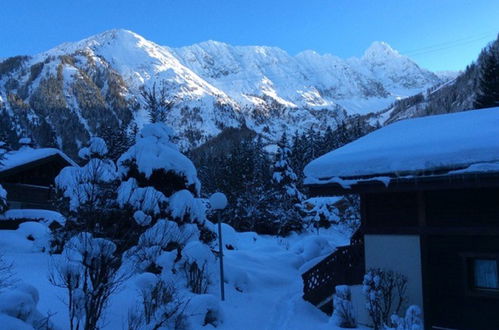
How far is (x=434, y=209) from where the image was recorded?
8.95 metres

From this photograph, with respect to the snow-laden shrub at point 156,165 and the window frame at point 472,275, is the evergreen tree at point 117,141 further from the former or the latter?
the window frame at point 472,275

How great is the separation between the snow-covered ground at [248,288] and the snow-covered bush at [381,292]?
1.29m

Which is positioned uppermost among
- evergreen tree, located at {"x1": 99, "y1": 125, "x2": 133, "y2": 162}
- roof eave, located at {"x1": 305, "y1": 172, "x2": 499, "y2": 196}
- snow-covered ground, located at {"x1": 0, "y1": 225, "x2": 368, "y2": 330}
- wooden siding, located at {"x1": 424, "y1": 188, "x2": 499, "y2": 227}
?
evergreen tree, located at {"x1": 99, "y1": 125, "x2": 133, "y2": 162}

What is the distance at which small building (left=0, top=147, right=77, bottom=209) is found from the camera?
2353cm

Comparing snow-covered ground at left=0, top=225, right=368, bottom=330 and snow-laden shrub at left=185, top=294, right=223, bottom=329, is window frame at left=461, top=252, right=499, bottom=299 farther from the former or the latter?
snow-laden shrub at left=185, top=294, right=223, bottom=329

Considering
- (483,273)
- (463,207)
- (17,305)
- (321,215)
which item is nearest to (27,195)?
(17,305)

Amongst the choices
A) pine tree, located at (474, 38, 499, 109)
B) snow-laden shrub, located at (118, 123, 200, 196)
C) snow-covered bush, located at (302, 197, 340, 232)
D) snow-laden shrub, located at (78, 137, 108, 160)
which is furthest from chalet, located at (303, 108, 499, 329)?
pine tree, located at (474, 38, 499, 109)

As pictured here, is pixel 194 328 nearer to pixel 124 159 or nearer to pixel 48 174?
pixel 124 159

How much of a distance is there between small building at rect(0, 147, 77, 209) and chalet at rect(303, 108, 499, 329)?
18.5 meters

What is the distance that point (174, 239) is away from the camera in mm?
12328

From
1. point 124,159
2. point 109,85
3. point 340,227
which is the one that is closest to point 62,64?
point 109,85

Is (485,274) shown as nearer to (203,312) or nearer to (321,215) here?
(203,312)

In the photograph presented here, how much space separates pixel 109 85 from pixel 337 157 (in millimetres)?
200059

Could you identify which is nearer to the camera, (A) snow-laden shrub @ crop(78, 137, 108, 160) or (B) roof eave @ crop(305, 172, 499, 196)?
(B) roof eave @ crop(305, 172, 499, 196)
